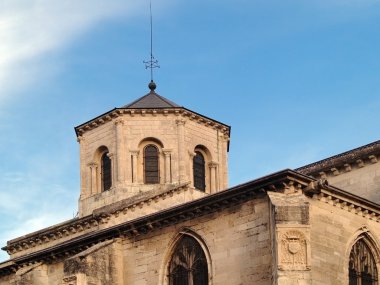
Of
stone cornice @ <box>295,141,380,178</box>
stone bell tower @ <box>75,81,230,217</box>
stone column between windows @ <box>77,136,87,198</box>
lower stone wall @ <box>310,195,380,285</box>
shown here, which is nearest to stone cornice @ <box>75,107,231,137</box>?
stone bell tower @ <box>75,81,230,217</box>

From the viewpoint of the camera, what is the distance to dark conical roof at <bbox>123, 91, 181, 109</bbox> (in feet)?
130

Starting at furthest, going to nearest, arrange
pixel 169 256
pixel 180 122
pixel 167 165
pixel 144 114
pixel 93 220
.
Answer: pixel 144 114 → pixel 180 122 → pixel 167 165 → pixel 93 220 → pixel 169 256

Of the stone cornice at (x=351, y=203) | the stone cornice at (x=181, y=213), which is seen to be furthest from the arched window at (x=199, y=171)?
the stone cornice at (x=351, y=203)

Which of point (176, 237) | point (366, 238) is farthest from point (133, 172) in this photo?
point (366, 238)

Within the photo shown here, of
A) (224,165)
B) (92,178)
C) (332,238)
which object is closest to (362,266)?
(332,238)

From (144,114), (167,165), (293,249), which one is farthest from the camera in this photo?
(144,114)

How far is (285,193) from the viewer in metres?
26.4

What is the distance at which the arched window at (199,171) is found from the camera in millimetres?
39438

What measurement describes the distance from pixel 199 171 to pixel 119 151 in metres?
3.21

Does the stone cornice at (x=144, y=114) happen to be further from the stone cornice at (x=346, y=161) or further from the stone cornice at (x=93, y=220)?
the stone cornice at (x=346, y=161)

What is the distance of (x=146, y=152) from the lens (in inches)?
1548

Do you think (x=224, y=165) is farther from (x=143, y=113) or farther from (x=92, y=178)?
(x=92, y=178)

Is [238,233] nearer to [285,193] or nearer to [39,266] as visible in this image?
[285,193]

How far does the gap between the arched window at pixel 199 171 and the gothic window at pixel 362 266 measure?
11677 millimetres
